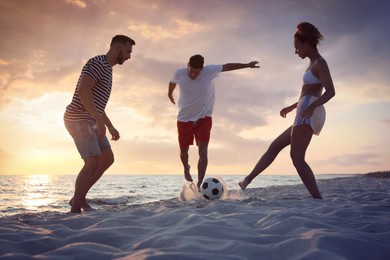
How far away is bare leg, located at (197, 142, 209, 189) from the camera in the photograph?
21.8 ft

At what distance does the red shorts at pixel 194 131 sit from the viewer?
679cm

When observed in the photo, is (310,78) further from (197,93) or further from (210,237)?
(210,237)

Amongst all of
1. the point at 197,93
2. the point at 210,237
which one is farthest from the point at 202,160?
the point at 210,237

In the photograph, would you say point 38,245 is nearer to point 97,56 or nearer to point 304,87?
point 97,56

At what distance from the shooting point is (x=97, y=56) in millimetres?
4398

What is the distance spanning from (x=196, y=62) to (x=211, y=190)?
247cm

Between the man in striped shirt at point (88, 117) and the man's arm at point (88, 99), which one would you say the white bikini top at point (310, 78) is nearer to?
the man in striped shirt at point (88, 117)

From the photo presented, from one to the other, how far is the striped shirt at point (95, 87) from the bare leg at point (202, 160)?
8.90ft

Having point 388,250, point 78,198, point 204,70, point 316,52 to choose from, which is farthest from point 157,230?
point 204,70

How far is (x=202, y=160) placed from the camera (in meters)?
6.68

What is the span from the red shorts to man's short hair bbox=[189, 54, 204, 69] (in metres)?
1.07

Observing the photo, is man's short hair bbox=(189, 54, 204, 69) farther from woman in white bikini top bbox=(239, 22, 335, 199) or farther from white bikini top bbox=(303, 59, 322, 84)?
white bikini top bbox=(303, 59, 322, 84)

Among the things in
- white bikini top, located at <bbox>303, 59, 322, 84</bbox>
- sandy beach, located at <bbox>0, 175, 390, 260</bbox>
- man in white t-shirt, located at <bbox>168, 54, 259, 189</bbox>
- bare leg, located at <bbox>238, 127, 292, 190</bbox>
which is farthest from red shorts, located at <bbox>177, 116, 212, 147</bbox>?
sandy beach, located at <bbox>0, 175, 390, 260</bbox>

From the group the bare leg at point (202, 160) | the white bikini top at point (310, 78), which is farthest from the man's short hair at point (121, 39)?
the bare leg at point (202, 160)
